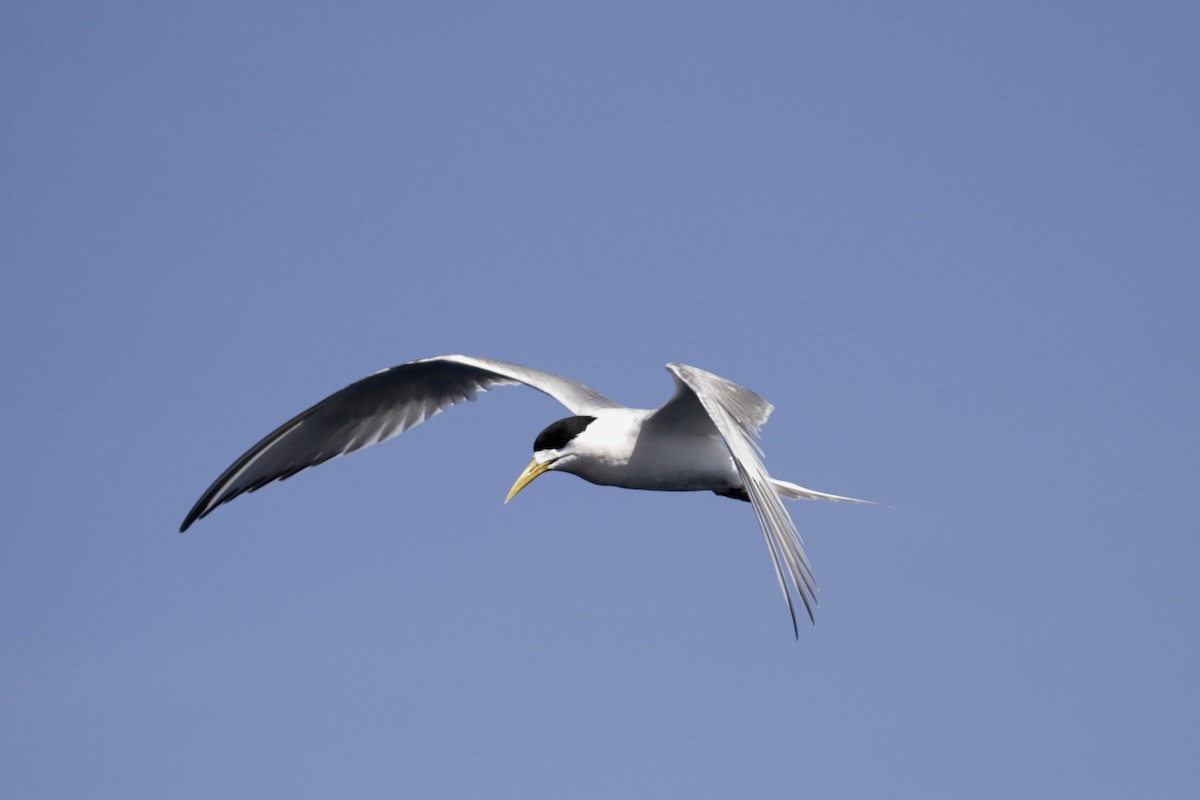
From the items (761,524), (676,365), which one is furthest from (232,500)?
(761,524)

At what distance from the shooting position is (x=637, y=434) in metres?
9.78

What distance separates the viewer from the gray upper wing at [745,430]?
7141 millimetres

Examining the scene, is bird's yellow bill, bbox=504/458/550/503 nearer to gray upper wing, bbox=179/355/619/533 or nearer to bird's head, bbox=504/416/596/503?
bird's head, bbox=504/416/596/503

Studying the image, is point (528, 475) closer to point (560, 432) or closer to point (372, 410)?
point (560, 432)

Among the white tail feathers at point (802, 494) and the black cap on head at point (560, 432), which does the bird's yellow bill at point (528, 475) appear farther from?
the white tail feathers at point (802, 494)

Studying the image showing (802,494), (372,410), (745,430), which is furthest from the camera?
(372,410)

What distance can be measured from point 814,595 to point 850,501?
14.1 feet

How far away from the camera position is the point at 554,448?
390 inches

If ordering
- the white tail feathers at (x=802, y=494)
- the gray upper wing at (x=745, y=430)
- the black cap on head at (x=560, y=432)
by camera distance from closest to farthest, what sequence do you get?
the gray upper wing at (x=745, y=430)
the black cap on head at (x=560, y=432)
the white tail feathers at (x=802, y=494)

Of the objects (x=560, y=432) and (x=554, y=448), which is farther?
(x=554, y=448)

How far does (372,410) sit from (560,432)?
3.00 meters

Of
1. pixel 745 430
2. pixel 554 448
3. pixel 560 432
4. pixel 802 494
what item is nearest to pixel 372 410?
pixel 554 448

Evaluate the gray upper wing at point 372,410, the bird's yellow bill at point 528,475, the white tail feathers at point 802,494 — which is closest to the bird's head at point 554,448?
the bird's yellow bill at point 528,475

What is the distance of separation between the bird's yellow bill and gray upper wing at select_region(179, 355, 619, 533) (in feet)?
3.64
